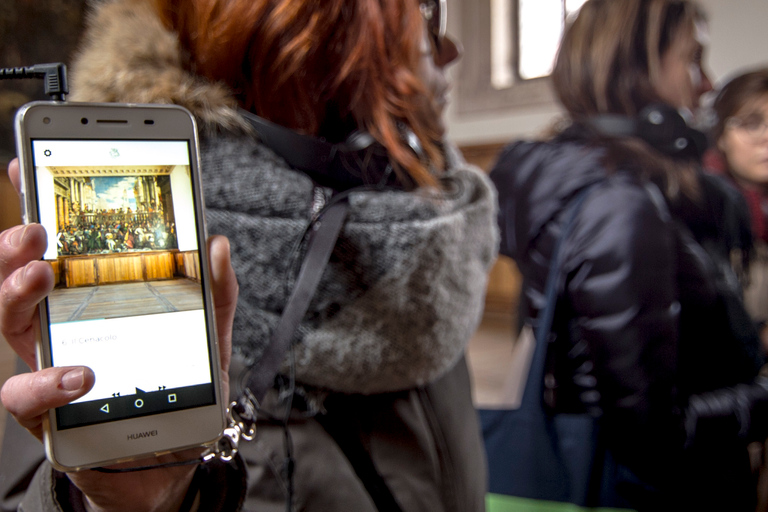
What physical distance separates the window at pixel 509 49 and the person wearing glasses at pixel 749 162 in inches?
11.8

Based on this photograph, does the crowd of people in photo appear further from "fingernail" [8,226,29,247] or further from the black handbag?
the black handbag

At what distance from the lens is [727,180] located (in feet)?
2.84

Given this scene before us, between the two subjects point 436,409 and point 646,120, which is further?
point 646,120

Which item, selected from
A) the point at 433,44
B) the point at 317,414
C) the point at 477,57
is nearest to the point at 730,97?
the point at 477,57

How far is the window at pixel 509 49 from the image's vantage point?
37.4 inches

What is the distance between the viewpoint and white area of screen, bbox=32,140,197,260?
0.82 ft

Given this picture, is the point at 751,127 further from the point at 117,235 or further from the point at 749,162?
the point at 117,235

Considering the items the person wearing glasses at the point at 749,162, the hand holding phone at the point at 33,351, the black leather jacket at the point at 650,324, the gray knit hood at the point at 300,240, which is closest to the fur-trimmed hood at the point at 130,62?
the gray knit hood at the point at 300,240

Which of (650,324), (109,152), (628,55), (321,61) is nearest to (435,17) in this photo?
(321,61)

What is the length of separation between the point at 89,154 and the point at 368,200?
0.71 feet

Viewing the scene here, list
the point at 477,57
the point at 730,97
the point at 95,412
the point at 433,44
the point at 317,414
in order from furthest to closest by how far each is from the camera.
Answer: the point at 477,57 → the point at 730,97 → the point at 433,44 → the point at 317,414 → the point at 95,412

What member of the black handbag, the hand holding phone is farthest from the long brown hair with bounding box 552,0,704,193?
the hand holding phone

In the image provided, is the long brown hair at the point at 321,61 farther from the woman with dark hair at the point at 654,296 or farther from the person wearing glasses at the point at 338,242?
the woman with dark hair at the point at 654,296

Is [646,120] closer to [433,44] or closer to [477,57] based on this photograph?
[477,57]
